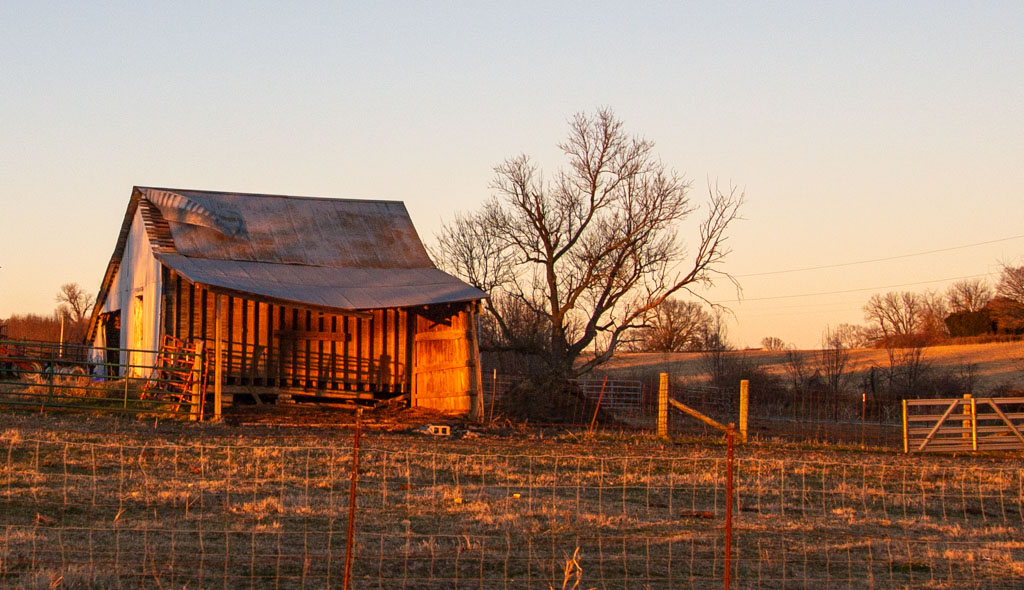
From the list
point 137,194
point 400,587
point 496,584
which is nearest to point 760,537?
point 496,584

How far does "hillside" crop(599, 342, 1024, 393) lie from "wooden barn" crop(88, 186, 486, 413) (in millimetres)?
32596

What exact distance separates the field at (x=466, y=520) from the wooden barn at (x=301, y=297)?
6144mm

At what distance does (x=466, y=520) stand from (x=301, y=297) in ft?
37.2

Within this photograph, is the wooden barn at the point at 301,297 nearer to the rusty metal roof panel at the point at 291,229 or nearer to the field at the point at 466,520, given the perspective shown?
the rusty metal roof panel at the point at 291,229

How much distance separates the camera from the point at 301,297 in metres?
21.1

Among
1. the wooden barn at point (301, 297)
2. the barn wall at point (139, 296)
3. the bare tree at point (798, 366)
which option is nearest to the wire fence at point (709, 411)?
the wooden barn at point (301, 297)

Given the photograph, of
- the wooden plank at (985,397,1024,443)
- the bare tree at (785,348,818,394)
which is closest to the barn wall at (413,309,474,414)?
the wooden plank at (985,397,1024,443)

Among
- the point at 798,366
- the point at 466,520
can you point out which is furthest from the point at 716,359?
the point at 466,520

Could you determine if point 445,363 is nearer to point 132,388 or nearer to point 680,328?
point 132,388

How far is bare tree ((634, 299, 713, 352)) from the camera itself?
80.7 metres

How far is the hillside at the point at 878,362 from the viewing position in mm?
55500

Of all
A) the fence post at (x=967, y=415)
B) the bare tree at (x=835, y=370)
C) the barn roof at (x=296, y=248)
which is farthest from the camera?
the bare tree at (x=835, y=370)

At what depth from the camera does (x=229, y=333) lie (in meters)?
23.5

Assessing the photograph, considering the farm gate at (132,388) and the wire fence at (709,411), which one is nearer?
the farm gate at (132,388)
